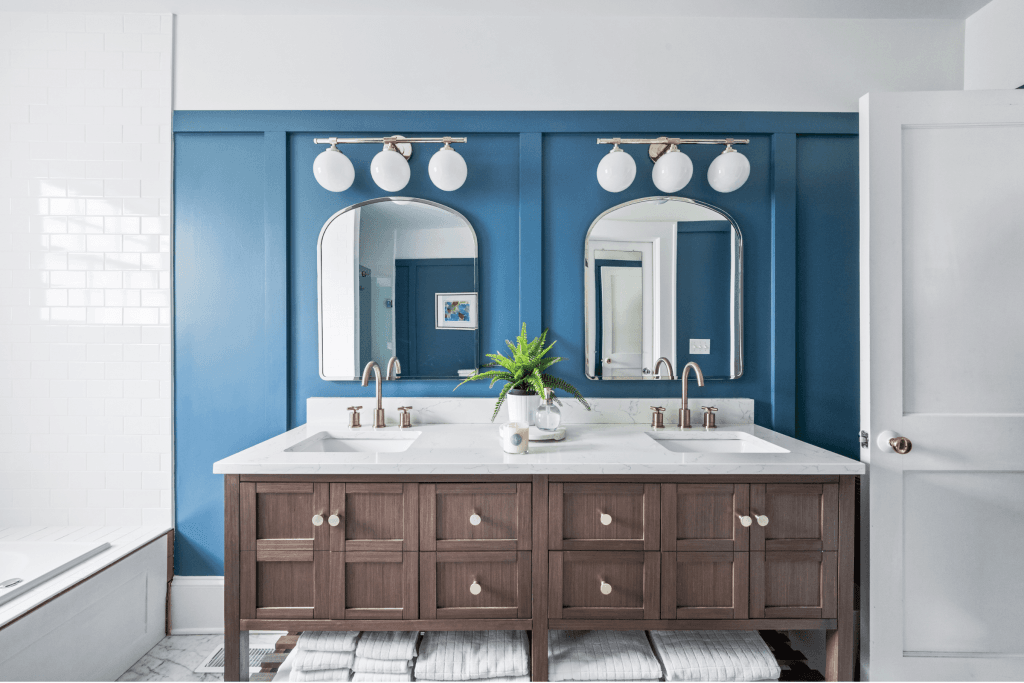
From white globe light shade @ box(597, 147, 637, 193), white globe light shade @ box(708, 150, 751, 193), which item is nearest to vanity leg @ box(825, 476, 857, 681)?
white globe light shade @ box(708, 150, 751, 193)

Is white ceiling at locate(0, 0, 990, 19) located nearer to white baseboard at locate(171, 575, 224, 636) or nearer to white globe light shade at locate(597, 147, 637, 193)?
white globe light shade at locate(597, 147, 637, 193)

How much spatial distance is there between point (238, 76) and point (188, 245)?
2.61 feet

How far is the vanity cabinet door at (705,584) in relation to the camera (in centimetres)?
157

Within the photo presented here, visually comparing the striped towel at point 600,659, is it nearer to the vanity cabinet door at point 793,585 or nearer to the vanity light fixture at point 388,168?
the vanity cabinet door at point 793,585

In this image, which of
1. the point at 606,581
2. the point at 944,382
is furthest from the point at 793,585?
the point at 944,382

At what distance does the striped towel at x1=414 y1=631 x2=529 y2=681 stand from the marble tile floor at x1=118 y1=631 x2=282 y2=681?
89 cm

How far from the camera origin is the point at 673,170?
6.75 feet

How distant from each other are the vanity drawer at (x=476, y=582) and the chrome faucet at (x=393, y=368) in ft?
2.75

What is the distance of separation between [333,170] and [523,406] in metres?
1.28

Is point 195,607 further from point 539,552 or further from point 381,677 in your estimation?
point 539,552

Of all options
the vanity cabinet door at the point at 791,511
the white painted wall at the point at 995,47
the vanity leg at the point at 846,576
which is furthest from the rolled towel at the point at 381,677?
the white painted wall at the point at 995,47

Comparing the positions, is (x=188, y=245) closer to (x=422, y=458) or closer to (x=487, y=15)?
(x=422, y=458)

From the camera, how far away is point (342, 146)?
222 cm

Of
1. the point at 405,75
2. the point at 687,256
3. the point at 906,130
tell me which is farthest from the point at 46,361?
the point at 906,130
